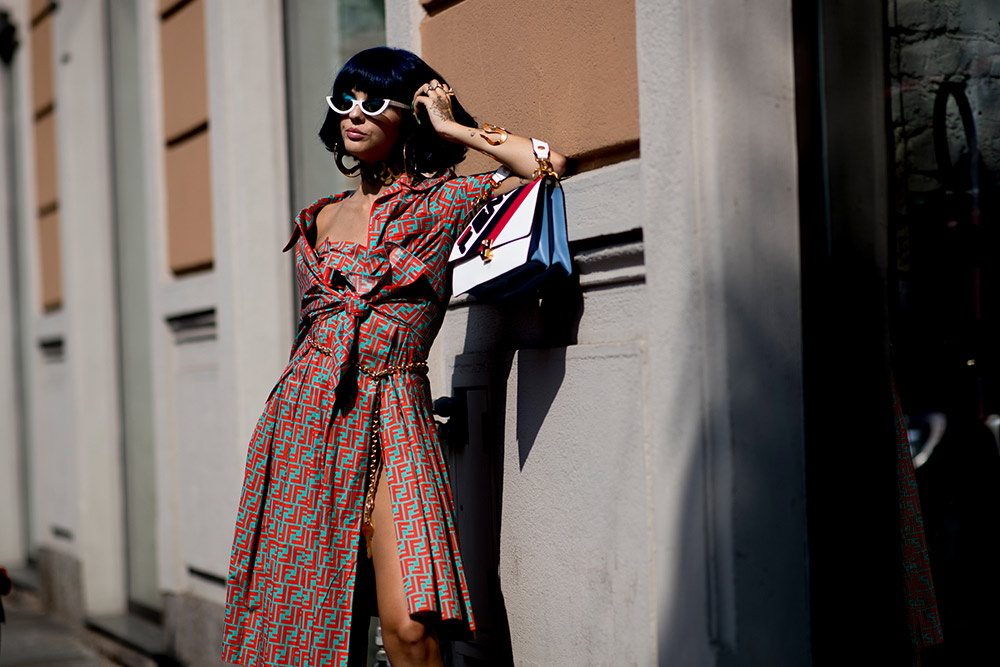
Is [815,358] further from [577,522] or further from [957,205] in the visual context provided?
[577,522]

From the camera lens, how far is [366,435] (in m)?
3.12

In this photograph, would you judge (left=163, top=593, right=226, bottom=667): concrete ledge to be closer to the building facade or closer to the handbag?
the building facade

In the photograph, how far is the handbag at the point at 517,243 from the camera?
10.0 ft

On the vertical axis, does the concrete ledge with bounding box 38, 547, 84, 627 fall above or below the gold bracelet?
below

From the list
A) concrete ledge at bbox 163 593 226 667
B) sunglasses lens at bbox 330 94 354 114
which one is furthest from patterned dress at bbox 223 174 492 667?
concrete ledge at bbox 163 593 226 667

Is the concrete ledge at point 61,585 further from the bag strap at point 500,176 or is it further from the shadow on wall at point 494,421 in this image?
the bag strap at point 500,176

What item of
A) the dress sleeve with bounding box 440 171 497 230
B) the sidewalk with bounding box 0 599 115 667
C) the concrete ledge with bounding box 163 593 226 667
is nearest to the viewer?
the dress sleeve with bounding box 440 171 497 230

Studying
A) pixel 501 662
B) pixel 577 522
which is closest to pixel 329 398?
pixel 577 522

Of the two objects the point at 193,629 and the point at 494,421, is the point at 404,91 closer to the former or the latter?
the point at 494,421

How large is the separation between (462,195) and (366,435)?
67 centimetres

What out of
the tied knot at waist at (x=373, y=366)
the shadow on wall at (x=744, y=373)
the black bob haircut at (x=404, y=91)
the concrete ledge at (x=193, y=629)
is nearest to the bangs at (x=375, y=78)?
the black bob haircut at (x=404, y=91)

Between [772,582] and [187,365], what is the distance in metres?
3.98

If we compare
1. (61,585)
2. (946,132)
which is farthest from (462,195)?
(61,585)

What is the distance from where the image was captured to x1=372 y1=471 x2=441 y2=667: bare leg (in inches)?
119
